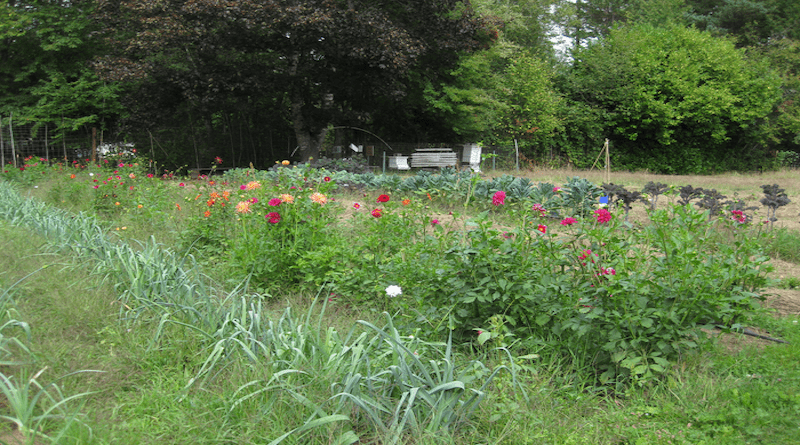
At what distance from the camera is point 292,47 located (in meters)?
13.0

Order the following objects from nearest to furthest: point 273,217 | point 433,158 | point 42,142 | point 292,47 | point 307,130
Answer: point 273,217 → point 292,47 → point 42,142 → point 307,130 → point 433,158

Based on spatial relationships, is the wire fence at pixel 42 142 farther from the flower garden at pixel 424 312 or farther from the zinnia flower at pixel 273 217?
the zinnia flower at pixel 273 217

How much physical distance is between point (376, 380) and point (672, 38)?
2289 cm

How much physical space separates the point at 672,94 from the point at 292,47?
15.1m

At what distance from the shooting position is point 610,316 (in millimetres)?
2404

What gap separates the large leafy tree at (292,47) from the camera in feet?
37.8

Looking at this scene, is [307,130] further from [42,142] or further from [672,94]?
[672,94]

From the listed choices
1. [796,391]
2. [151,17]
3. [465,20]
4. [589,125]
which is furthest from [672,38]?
[796,391]

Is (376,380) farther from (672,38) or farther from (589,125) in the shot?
(672,38)

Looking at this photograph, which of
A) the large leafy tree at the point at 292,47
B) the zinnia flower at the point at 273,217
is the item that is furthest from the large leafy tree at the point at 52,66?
the zinnia flower at the point at 273,217

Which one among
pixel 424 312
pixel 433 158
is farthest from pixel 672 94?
pixel 424 312

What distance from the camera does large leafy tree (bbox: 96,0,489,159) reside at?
37.8 feet

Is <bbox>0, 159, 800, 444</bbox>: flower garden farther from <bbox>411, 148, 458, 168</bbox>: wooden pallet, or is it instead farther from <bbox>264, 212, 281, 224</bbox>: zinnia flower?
<bbox>411, 148, 458, 168</bbox>: wooden pallet

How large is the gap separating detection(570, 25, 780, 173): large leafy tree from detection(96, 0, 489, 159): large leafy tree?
25.0 ft
